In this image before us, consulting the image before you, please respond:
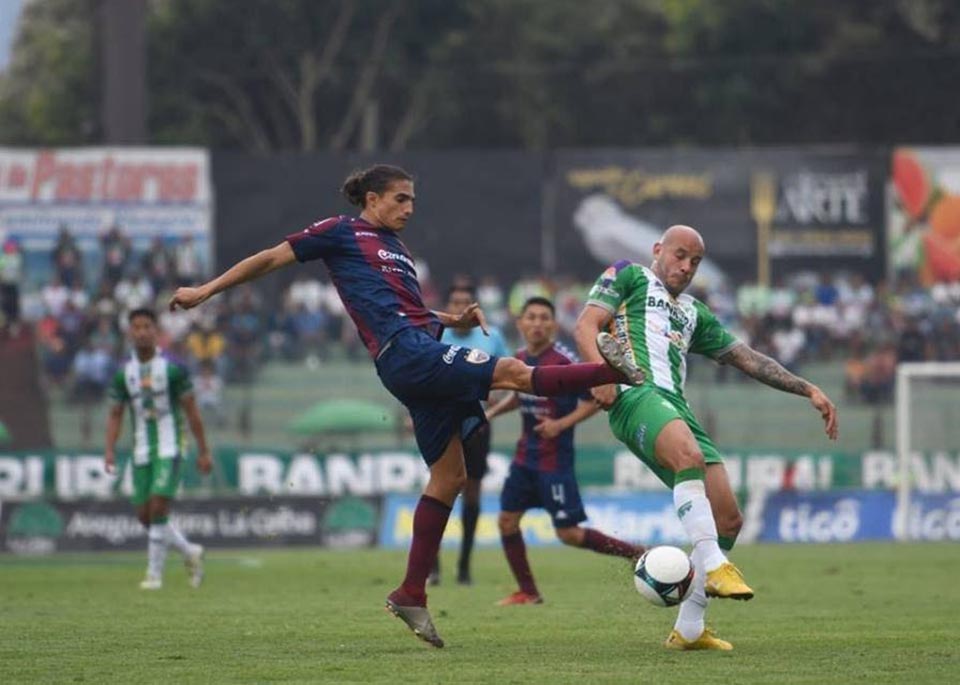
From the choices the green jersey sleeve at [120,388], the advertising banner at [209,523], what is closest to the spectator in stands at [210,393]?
the advertising banner at [209,523]

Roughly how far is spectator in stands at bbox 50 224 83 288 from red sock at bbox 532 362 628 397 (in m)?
27.2

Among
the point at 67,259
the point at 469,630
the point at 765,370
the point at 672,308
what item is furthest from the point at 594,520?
the point at 672,308

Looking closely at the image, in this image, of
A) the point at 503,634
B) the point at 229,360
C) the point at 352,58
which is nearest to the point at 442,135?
the point at 352,58

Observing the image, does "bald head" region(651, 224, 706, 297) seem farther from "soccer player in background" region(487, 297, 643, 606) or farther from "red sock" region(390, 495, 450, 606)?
"soccer player in background" region(487, 297, 643, 606)

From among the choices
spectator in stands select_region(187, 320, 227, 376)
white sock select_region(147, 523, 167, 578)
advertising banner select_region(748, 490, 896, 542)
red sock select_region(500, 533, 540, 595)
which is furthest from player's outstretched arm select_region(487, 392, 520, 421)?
spectator in stands select_region(187, 320, 227, 376)

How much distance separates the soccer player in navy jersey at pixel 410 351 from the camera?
33.8 feet

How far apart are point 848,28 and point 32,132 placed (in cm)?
2174

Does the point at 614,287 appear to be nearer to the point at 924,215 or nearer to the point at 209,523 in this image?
the point at 209,523

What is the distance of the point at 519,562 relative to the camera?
15.4 meters

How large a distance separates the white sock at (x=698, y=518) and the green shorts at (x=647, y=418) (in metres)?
0.22

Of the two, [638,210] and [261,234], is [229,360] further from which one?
[638,210]

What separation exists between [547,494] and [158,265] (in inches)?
881

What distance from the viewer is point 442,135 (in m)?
49.7

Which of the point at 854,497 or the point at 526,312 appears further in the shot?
the point at 854,497
